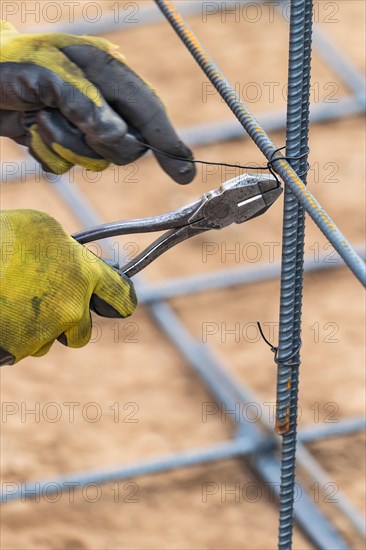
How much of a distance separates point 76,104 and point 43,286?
47cm

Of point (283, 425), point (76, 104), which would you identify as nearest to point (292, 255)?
point (283, 425)

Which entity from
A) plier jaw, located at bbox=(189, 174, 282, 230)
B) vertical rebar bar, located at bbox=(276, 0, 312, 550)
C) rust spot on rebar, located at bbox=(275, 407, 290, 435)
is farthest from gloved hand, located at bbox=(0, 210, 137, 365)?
rust spot on rebar, located at bbox=(275, 407, 290, 435)

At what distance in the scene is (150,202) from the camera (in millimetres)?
5660

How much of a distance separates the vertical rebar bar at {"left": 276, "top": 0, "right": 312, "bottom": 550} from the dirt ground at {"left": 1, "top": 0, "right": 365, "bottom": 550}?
1.23 meters

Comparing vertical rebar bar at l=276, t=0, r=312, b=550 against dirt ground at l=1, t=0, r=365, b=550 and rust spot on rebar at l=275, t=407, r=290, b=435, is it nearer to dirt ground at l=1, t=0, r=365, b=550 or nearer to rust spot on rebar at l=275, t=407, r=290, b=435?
rust spot on rebar at l=275, t=407, r=290, b=435

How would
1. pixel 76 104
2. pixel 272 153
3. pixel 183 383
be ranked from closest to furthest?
pixel 272 153 → pixel 76 104 → pixel 183 383

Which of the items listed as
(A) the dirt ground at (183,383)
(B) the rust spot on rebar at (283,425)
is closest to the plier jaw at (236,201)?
(B) the rust spot on rebar at (283,425)

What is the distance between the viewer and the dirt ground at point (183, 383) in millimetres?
4168

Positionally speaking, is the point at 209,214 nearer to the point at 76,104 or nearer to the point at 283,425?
the point at 76,104

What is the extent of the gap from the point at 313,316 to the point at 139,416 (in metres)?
0.88

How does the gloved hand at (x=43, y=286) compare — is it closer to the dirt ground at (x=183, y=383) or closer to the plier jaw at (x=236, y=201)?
the plier jaw at (x=236, y=201)

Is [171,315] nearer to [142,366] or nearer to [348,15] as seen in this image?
[142,366]

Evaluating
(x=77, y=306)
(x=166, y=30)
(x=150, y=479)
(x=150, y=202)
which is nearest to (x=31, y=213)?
(x=77, y=306)

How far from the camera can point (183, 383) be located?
4.78m
